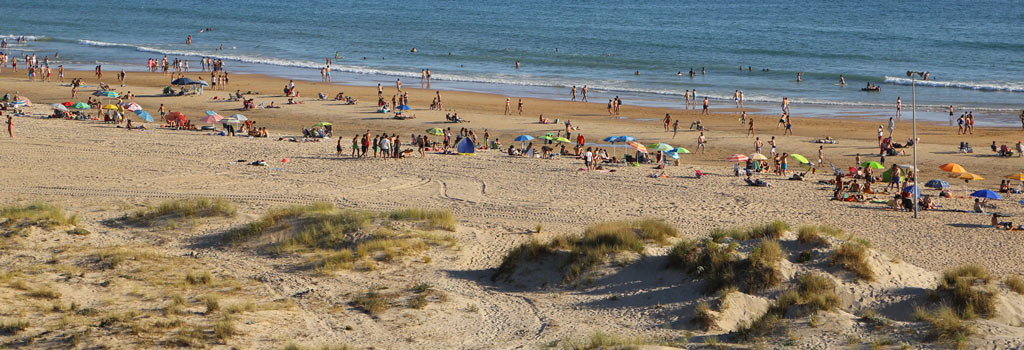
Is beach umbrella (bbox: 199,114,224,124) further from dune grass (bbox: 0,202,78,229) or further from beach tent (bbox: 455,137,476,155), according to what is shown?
dune grass (bbox: 0,202,78,229)

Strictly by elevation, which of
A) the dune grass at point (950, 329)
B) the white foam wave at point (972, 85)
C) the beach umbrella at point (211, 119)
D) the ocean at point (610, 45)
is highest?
the ocean at point (610, 45)

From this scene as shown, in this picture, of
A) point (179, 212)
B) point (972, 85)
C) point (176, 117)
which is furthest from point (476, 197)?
point (972, 85)

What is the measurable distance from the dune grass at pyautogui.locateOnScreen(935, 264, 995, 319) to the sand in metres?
2.75

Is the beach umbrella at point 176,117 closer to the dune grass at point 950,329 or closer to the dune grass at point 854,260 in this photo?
the dune grass at point 854,260

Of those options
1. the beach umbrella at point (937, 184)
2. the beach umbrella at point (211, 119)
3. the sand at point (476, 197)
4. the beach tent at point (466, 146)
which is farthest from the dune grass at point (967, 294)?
the beach umbrella at point (211, 119)

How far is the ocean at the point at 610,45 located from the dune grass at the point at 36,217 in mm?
30953

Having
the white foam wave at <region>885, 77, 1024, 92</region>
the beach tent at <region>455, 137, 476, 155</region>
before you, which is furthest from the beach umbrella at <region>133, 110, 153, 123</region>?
the white foam wave at <region>885, 77, 1024, 92</region>

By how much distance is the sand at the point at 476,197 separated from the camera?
12852 millimetres

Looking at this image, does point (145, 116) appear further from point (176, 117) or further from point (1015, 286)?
point (1015, 286)

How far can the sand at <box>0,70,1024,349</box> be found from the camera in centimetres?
1285

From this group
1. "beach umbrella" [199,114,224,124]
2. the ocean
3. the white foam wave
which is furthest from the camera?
the ocean

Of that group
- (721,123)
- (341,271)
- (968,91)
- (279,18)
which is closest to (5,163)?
(341,271)

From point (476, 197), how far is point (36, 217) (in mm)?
9384

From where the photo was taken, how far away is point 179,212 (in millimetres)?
18688
